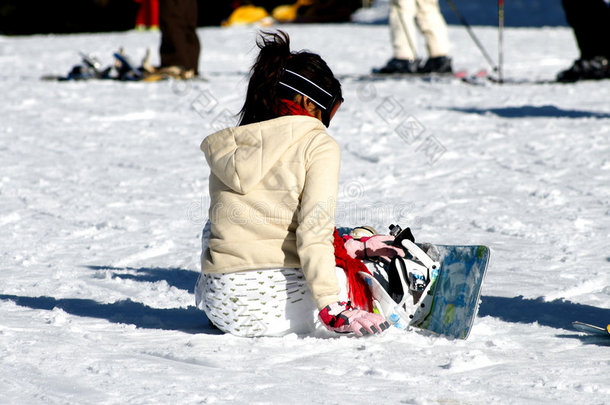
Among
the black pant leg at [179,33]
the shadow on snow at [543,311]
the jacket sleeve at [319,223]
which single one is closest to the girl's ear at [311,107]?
the jacket sleeve at [319,223]

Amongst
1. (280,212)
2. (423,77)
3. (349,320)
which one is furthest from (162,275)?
(423,77)

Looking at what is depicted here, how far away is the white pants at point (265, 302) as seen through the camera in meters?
2.69

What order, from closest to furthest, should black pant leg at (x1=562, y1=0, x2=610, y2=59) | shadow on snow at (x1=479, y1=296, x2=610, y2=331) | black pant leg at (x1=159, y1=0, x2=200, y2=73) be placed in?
shadow on snow at (x1=479, y1=296, x2=610, y2=331) < black pant leg at (x1=562, y1=0, x2=610, y2=59) < black pant leg at (x1=159, y1=0, x2=200, y2=73)

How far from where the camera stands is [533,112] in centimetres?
816

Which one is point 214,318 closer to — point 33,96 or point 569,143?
point 569,143

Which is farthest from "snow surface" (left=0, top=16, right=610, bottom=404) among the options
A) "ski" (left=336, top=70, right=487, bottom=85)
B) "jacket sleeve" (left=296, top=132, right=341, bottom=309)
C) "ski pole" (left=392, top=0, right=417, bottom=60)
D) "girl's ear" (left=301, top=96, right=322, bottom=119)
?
"ski pole" (left=392, top=0, right=417, bottom=60)

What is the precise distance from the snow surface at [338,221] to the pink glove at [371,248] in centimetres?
31

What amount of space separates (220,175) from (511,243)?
Answer: 213 centimetres

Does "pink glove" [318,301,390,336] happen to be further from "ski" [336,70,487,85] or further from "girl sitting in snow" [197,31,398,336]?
"ski" [336,70,487,85]

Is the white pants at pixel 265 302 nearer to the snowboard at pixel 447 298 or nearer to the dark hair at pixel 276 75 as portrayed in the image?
the snowboard at pixel 447 298

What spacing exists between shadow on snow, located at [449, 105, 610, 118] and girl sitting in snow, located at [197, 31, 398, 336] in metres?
5.66

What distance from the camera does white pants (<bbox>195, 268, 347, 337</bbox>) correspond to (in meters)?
2.69

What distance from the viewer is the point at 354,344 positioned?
264 cm

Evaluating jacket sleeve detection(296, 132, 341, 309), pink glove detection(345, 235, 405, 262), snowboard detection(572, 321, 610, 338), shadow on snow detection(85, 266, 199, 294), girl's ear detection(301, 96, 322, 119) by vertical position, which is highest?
girl's ear detection(301, 96, 322, 119)
